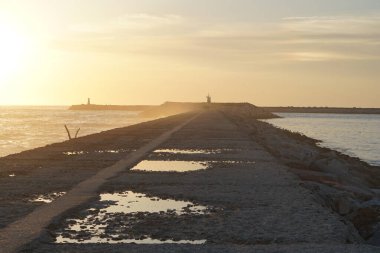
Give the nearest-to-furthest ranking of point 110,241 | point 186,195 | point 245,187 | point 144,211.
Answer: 1. point 110,241
2. point 144,211
3. point 186,195
4. point 245,187

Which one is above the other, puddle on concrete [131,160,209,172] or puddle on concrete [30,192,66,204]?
puddle on concrete [131,160,209,172]

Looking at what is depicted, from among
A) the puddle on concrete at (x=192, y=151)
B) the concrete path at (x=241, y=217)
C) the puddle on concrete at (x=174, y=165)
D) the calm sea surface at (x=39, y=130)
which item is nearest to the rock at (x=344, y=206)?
the concrete path at (x=241, y=217)

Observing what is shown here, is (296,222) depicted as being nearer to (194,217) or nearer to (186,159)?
(194,217)

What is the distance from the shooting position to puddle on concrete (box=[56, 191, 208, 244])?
7.99m

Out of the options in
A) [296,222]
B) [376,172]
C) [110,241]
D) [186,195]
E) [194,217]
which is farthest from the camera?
[376,172]

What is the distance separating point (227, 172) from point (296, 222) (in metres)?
6.52

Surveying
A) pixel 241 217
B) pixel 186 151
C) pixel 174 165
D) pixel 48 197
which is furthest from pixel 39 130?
pixel 241 217

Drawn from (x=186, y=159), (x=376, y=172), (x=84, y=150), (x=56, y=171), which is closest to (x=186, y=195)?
(x=56, y=171)

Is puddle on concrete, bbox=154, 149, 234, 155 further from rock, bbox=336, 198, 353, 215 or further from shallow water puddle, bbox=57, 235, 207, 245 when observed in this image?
shallow water puddle, bbox=57, 235, 207, 245

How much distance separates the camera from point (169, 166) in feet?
55.7

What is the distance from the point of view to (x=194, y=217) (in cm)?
950

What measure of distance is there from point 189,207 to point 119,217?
145 cm

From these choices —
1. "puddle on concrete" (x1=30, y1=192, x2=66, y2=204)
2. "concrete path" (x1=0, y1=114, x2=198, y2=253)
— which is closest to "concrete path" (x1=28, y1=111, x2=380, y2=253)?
"concrete path" (x1=0, y1=114, x2=198, y2=253)

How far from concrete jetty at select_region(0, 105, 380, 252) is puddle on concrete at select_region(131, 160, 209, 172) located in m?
0.37
